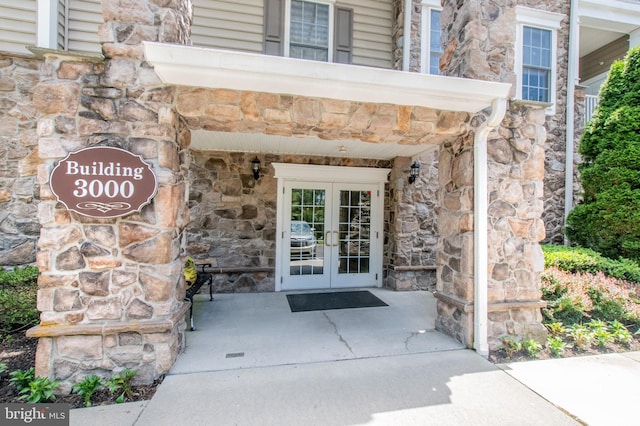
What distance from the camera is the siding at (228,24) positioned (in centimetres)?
497

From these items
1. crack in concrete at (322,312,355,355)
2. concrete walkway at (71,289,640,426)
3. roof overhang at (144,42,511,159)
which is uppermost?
roof overhang at (144,42,511,159)

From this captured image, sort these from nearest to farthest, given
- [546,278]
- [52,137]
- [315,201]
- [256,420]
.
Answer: [256,420], [52,137], [546,278], [315,201]

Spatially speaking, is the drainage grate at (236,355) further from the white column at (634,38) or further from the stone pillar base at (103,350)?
the white column at (634,38)

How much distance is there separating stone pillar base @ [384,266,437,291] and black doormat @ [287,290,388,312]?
0.57m

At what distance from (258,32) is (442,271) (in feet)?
16.1

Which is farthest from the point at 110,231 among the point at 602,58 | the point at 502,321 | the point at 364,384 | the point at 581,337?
the point at 602,58

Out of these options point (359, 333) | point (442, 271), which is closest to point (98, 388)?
point (359, 333)

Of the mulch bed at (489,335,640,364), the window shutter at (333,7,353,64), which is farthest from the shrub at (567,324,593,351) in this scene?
the window shutter at (333,7,353,64)

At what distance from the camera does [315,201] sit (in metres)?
5.59

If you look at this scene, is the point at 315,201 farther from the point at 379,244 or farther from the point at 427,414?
the point at 427,414

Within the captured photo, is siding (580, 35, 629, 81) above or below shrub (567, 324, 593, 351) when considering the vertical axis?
above

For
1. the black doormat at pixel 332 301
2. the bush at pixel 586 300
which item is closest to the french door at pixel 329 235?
the black doormat at pixel 332 301

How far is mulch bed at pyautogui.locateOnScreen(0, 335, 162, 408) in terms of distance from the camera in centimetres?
235

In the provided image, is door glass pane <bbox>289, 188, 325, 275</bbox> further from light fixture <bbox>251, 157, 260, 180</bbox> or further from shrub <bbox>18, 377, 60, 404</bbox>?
shrub <bbox>18, 377, 60, 404</bbox>
